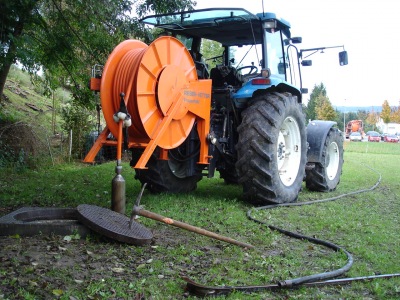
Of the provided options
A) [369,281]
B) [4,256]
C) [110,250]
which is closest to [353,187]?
[369,281]

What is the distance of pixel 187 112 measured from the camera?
5723 millimetres

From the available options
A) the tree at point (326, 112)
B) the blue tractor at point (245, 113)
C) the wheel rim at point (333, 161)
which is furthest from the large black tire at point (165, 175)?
the tree at point (326, 112)

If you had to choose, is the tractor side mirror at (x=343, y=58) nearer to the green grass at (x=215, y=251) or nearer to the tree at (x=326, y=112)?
the green grass at (x=215, y=251)

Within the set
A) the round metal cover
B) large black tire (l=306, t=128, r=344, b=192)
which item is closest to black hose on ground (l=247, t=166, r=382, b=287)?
large black tire (l=306, t=128, r=344, b=192)

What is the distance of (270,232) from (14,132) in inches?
291

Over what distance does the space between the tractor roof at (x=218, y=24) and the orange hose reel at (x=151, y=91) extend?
3.22ft

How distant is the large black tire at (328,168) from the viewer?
27.0 ft

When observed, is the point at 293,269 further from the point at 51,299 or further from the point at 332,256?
the point at 51,299

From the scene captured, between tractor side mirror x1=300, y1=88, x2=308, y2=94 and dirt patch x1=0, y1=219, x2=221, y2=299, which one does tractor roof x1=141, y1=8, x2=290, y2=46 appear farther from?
dirt patch x1=0, y1=219, x2=221, y2=299

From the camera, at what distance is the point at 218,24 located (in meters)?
6.72

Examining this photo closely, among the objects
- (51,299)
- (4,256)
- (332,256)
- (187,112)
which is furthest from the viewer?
(187,112)

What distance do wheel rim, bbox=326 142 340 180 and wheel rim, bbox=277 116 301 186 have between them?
7.08 feet

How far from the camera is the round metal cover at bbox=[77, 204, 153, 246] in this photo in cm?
402

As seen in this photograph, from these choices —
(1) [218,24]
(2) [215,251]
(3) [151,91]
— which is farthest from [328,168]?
(2) [215,251]
